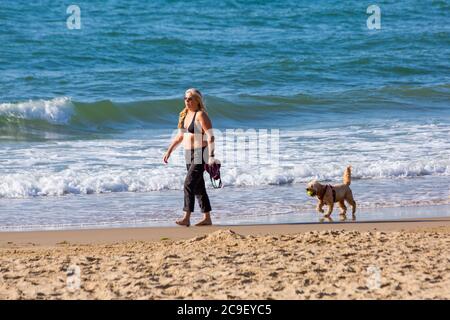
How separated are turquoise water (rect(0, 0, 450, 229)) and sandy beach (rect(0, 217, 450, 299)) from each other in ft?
4.35

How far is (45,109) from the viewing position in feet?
59.3

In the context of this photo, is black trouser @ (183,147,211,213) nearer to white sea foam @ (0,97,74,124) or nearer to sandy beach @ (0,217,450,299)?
sandy beach @ (0,217,450,299)

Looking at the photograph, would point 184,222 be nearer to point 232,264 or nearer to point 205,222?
point 205,222

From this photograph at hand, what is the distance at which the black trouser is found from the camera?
370 inches

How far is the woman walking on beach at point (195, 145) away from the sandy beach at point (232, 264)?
0.37 meters

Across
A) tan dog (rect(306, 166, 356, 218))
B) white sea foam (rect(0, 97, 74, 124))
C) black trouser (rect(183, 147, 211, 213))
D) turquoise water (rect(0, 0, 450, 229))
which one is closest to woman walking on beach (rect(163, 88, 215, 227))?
black trouser (rect(183, 147, 211, 213))

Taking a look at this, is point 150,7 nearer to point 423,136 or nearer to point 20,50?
point 20,50

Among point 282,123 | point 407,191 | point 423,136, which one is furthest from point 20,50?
point 407,191

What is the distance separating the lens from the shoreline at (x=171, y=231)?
8.95 meters

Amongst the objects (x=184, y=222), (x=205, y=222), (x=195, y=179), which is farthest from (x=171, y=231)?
(x=195, y=179)

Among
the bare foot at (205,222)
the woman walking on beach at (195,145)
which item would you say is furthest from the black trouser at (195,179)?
the bare foot at (205,222)

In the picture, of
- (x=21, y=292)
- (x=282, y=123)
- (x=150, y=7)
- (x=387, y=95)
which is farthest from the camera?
(x=150, y=7)

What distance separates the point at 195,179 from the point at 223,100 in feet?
33.5
